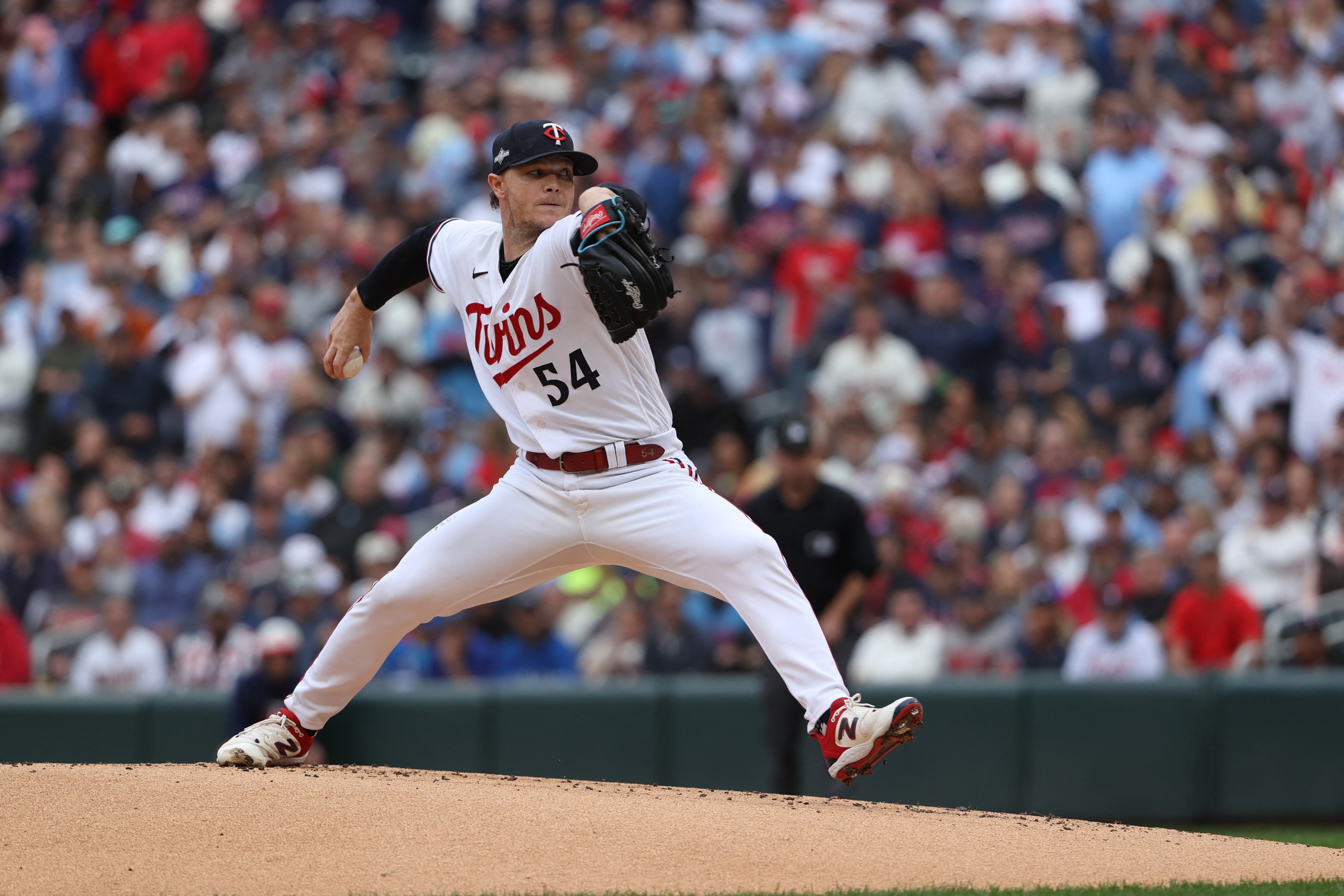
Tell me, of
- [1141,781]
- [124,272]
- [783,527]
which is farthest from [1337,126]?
[124,272]

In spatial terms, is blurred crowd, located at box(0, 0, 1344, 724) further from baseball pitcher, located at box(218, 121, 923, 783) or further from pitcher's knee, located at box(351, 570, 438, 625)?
pitcher's knee, located at box(351, 570, 438, 625)

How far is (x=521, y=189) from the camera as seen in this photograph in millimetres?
5164

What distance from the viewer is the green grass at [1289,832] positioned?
766 centimetres

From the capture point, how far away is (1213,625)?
930 cm

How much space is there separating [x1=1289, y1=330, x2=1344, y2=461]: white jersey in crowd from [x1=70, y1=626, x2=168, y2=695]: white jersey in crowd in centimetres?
707

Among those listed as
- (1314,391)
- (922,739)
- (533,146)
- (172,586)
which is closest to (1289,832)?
(922,739)

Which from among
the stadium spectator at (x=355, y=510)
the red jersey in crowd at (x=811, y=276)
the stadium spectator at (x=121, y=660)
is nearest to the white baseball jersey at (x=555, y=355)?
the stadium spectator at (x=121, y=660)

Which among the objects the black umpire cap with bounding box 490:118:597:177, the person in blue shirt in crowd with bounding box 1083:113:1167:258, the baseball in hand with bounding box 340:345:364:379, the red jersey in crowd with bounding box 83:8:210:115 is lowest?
the baseball in hand with bounding box 340:345:364:379

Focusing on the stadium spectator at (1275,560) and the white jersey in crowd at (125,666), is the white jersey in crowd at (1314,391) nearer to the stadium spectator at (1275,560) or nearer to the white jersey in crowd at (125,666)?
the stadium spectator at (1275,560)

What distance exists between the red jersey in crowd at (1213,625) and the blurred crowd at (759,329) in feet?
0.06

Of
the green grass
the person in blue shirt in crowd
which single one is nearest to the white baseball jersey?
the green grass

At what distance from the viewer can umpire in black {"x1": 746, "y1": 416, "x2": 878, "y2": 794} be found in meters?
7.55

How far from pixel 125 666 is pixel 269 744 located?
5.12 metres

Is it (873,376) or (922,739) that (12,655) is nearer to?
(922,739)
